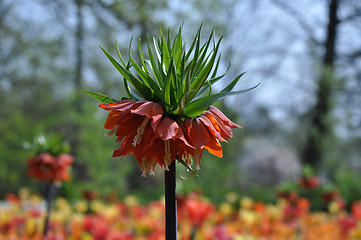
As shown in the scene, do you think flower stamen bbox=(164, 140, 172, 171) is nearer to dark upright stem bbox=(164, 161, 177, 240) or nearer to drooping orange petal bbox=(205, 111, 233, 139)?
dark upright stem bbox=(164, 161, 177, 240)

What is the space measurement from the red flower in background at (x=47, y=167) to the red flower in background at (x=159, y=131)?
1.86 metres

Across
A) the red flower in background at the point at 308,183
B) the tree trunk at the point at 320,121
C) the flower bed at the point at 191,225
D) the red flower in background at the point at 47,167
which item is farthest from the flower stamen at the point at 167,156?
the tree trunk at the point at 320,121

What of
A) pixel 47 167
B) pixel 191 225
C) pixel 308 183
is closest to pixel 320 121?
pixel 308 183

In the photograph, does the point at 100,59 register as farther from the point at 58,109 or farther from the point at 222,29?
the point at 222,29

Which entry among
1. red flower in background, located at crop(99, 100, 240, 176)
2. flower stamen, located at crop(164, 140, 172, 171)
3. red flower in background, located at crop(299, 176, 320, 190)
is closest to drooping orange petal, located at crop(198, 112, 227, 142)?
red flower in background, located at crop(99, 100, 240, 176)

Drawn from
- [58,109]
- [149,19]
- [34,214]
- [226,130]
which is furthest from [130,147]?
[58,109]

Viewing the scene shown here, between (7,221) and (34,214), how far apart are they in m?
0.24

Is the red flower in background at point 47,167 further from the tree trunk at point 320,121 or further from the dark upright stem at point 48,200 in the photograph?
the tree trunk at point 320,121

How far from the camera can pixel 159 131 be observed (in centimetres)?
83

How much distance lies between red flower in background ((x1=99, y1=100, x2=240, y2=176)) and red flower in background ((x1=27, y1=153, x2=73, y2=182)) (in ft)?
6.10

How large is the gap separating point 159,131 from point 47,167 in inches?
81.5

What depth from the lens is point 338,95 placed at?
10.5 meters

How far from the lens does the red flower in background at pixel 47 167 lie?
259 cm

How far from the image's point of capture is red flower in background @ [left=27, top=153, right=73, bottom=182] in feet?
8.48
